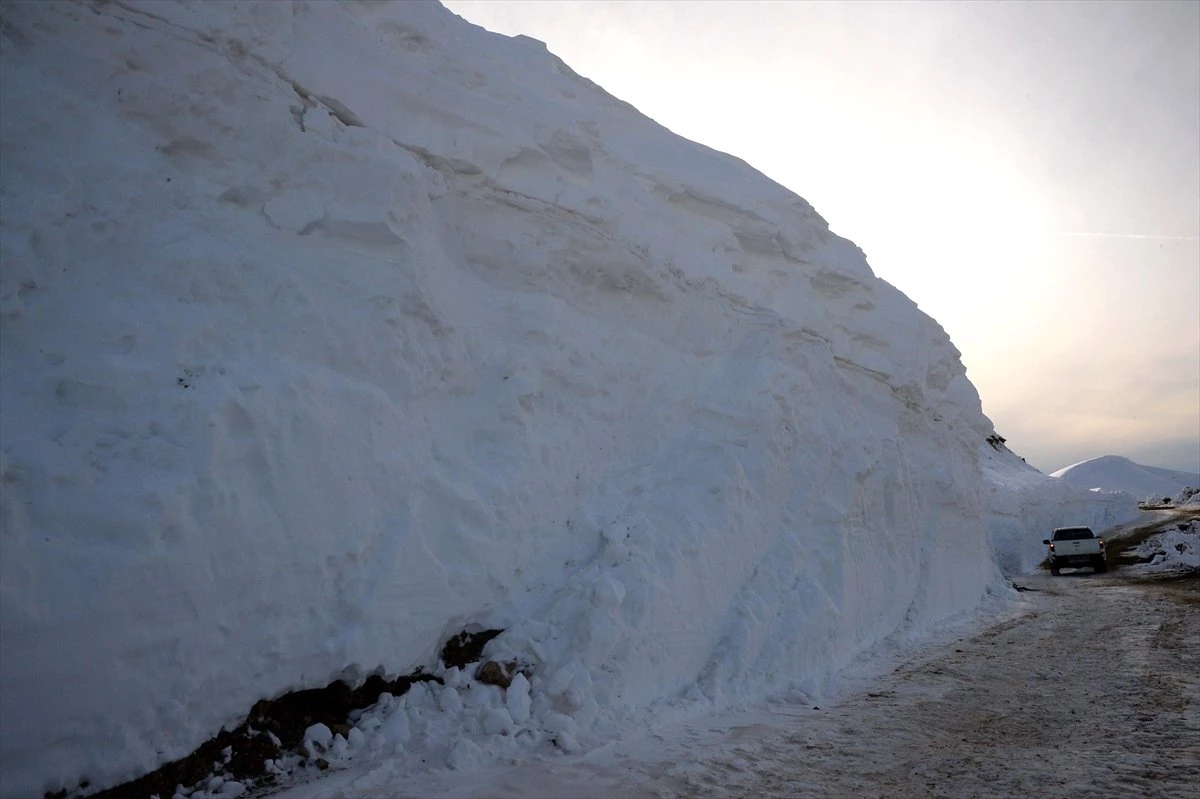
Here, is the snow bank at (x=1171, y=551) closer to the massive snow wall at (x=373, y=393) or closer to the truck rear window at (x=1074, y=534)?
the truck rear window at (x=1074, y=534)

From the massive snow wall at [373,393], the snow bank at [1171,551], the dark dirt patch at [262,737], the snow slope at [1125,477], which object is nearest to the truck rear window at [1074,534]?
the snow bank at [1171,551]

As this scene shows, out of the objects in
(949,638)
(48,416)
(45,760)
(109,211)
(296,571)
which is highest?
(109,211)

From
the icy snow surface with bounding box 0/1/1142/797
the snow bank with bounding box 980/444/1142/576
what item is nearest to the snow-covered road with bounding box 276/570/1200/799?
the icy snow surface with bounding box 0/1/1142/797

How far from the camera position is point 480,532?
7605 mm

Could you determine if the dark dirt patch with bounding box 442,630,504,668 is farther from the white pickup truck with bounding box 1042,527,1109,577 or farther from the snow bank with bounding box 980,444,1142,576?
the white pickup truck with bounding box 1042,527,1109,577

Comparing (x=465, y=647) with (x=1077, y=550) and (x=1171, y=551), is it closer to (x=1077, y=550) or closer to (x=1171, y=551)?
(x=1077, y=550)

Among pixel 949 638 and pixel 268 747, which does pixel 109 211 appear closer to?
pixel 268 747

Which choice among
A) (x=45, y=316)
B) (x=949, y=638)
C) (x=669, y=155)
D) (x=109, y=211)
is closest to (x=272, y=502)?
(x=45, y=316)

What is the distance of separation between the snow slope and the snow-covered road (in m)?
133

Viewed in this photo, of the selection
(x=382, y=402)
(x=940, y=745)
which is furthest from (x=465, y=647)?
(x=940, y=745)

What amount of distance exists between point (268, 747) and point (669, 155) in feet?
32.9

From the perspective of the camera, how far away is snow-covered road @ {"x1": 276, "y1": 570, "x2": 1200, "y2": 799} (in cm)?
547

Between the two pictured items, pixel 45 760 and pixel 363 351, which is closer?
pixel 45 760

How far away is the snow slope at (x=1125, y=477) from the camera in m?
126
